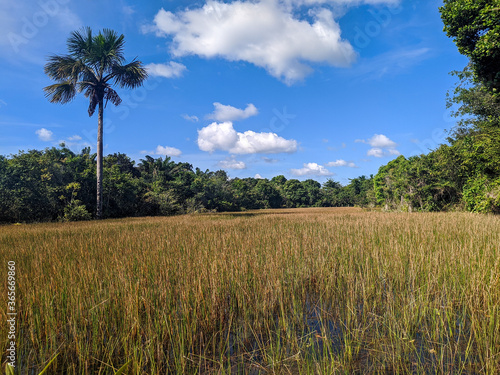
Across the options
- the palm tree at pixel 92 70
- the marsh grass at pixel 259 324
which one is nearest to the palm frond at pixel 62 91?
the palm tree at pixel 92 70

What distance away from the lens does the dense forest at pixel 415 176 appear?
9.07 meters

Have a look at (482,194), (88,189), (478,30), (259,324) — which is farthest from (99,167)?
(482,194)

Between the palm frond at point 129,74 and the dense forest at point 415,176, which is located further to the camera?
the palm frond at point 129,74

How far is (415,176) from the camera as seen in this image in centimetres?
1922

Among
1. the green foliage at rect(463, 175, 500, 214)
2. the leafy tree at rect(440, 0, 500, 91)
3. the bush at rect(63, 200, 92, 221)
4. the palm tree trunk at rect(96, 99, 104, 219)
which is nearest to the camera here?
the leafy tree at rect(440, 0, 500, 91)

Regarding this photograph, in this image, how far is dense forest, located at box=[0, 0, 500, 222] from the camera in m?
9.07

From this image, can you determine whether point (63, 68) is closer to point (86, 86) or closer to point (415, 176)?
point (86, 86)

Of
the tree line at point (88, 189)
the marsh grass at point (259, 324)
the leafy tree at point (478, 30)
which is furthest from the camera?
the tree line at point (88, 189)

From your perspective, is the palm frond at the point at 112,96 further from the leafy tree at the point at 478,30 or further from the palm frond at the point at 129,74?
the leafy tree at the point at 478,30

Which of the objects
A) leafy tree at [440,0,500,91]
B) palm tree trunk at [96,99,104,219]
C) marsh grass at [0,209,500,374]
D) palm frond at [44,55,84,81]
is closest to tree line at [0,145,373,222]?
palm tree trunk at [96,99,104,219]

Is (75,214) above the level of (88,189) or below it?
below

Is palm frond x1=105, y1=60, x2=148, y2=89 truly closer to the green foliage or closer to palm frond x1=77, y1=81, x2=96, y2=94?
palm frond x1=77, y1=81, x2=96, y2=94

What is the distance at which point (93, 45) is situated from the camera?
53.1 feet

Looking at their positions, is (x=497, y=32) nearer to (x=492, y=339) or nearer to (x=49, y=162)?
(x=492, y=339)
